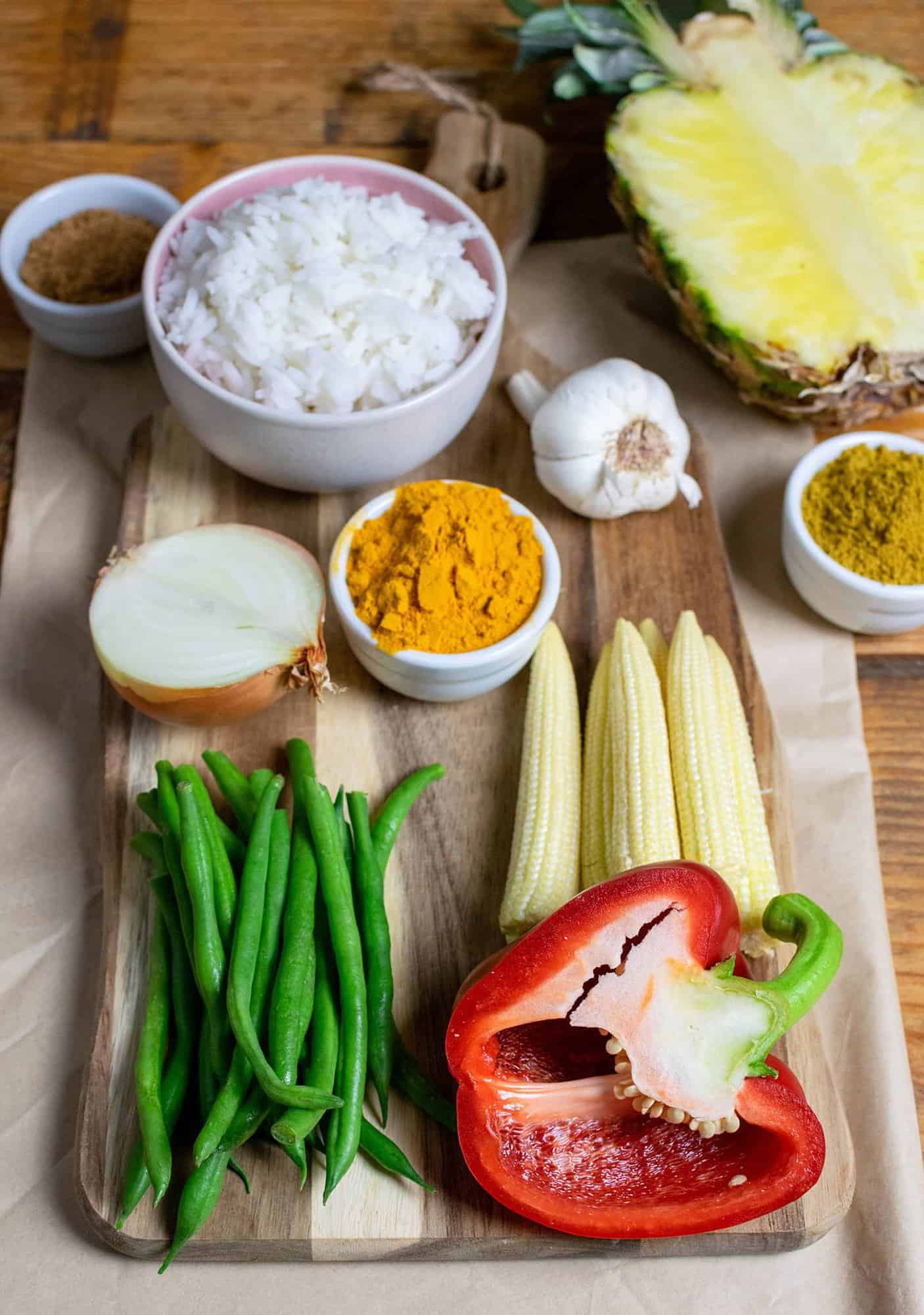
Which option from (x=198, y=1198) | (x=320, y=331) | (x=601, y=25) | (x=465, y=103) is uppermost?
(x=601, y=25)

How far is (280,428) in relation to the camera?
2.21m

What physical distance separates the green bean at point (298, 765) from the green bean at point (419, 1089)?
0.43m

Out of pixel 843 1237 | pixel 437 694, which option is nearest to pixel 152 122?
pixel 437 694

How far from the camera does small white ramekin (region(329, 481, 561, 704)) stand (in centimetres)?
211

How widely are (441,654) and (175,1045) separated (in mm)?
776

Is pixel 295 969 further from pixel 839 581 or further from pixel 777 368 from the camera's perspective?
pixel 777 368

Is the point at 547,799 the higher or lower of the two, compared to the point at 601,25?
lower

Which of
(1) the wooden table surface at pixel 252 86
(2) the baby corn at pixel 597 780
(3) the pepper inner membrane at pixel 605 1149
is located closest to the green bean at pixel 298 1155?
(3) the pepper inner membrane at pixel 605 1149

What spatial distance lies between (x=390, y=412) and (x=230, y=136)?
140cm

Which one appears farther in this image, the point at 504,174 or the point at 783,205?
the point at 504,174

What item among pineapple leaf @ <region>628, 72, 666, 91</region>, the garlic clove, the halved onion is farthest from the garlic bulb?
pineapple leaf @ <region>628, 72, 666, 91</region>

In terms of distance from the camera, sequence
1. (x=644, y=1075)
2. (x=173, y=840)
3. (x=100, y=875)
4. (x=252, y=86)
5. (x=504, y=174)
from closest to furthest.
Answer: (x=644, y=1075) → (x=173, y=840) → (x=100, y=875) → (x=504, y=174) → (x=252, y=86)

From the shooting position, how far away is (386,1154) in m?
1.82

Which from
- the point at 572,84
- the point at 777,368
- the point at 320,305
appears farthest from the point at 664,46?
the point at 320,305
